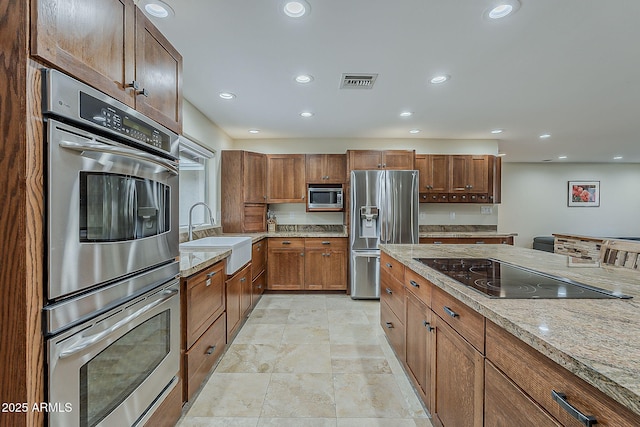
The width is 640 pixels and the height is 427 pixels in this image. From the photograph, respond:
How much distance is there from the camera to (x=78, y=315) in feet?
2.90

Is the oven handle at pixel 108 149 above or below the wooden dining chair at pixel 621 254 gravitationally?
above

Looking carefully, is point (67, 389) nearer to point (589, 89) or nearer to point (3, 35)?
point (3, 35)

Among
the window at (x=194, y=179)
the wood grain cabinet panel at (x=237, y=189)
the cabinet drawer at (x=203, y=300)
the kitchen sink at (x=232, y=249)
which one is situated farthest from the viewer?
the wood grain cabinet panel at (x=237, y=189)

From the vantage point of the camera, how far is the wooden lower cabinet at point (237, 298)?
2.48 meters

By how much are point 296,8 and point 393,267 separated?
6.47 ft

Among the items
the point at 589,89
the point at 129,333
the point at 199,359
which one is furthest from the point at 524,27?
the point at 199,359

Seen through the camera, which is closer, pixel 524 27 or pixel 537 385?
pixel 537 385

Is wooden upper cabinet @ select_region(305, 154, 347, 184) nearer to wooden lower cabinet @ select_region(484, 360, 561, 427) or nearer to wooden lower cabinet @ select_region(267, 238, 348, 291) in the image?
wooden lower cabinet @ select_region(267, 238, 348, 291)

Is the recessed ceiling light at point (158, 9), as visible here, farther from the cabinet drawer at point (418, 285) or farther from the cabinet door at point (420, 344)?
the cabinet door at point (420, 344)

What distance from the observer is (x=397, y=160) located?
14.1 feet

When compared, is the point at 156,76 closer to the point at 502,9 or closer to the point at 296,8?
the point at 296,8

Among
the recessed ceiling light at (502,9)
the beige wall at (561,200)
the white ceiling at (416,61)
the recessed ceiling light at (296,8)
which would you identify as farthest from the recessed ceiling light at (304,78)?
the beige wall at (561,200)

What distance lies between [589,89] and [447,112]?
1.27 m

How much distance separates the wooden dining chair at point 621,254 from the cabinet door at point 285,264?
10.5 ft
